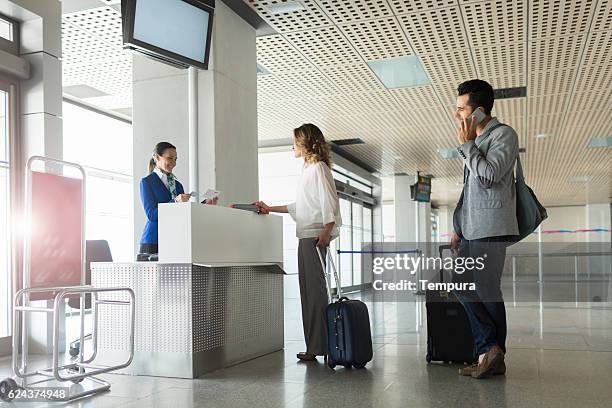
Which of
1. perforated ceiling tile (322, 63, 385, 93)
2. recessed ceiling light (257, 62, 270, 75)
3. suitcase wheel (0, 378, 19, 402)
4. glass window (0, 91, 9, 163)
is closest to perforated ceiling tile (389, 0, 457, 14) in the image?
perforated ceiling tile (322, 63, 385, 93)

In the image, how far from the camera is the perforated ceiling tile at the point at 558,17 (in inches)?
203

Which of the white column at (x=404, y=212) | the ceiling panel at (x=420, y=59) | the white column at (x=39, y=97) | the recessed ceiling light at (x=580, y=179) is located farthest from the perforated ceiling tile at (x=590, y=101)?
the recessed ceiling light at (x=580, y=179)

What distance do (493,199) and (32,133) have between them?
3926 mm

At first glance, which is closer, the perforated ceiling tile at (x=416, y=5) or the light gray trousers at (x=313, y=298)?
the light gray trousers at (x=313, y=298)

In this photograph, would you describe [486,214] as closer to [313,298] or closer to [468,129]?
[468,129]

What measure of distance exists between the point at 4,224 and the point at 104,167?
466 cm

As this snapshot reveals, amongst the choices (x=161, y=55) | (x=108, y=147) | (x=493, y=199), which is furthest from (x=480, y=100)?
(x=108, y=147)

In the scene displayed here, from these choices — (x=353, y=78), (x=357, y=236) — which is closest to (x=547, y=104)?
(x=353, y=78)

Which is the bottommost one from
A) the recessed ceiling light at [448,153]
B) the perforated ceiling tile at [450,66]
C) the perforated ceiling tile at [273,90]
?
the recessed ceiling light at [448,153]

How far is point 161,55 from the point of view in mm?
4039

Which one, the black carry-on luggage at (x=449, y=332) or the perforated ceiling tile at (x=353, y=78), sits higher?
the perforated ceiling tile at (x=353, y=78)

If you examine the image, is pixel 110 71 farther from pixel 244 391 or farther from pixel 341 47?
pixel 244 391

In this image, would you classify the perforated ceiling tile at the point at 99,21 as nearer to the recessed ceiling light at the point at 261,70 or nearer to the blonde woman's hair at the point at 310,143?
the recessed ceiling light at the point at 261,70

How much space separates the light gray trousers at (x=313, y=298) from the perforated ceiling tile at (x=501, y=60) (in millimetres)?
3302
